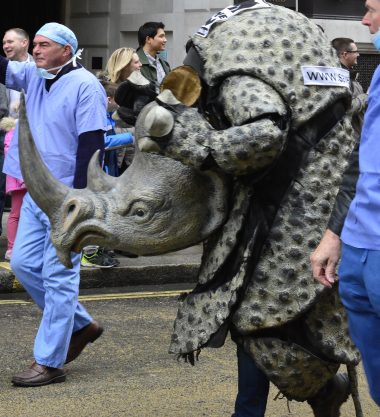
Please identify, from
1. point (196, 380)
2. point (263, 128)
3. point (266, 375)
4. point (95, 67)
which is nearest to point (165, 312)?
point (196, 380)

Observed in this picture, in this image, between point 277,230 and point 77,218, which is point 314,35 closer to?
point 277,230

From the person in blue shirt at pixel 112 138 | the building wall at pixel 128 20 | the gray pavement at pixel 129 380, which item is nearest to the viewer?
the gray pavement at pixel 129 380

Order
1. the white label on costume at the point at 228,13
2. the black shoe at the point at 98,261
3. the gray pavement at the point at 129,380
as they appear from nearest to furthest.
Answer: the white label on costume at the point at 228,13 → the gray pavement at the point at 129,380 → the black shoe at the point at 98,261

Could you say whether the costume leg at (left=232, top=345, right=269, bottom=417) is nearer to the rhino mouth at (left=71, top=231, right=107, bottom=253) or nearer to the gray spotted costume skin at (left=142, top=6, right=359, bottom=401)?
the gray spotted costume skin at (left=142, top=6, right=359, bottom=401)

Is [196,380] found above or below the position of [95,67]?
above

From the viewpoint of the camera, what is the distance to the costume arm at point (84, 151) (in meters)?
5.97

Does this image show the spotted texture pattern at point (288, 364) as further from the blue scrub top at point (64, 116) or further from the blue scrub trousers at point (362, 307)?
the blue scrub top at point (64, 116)

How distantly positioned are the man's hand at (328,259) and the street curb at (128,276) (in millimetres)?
5639

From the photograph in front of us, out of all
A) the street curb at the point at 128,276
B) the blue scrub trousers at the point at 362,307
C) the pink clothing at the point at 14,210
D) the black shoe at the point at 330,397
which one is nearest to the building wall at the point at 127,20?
the street curb at the point at 128,276

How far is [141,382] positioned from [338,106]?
241 cm

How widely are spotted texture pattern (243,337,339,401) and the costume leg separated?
4.8 inches

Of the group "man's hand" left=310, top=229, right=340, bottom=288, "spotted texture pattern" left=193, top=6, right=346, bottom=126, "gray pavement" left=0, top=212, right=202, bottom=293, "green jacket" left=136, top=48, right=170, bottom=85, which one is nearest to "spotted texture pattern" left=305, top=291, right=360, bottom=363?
"man's hand" left=310, top=229, right=340, bottom=288

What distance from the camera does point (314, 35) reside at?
4434 millimetres

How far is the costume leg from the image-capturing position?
183 inches
